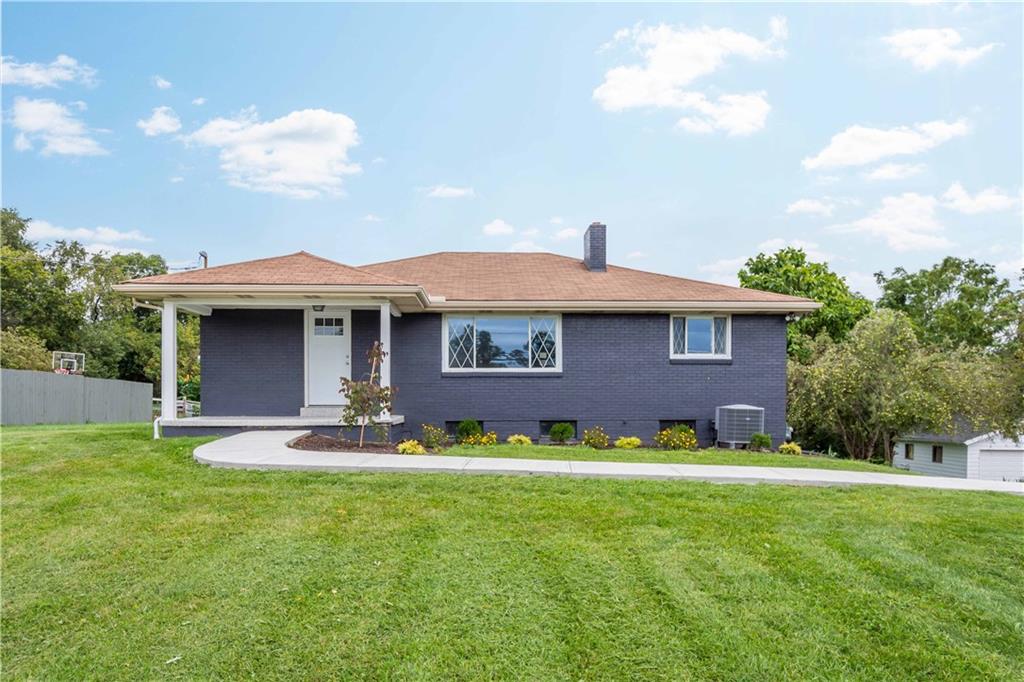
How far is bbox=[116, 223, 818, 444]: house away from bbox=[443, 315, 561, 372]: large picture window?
2cm

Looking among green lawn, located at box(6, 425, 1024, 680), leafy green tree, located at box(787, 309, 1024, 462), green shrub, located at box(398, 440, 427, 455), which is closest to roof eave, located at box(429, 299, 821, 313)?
green shrub, located at box(398, 440, 427, 455)

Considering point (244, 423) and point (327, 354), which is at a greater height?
point (327, 354)

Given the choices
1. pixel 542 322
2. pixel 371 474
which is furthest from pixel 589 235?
pixel 371 474

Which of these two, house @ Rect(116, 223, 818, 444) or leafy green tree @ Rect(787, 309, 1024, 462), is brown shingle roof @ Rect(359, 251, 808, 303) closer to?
house @ Rect(116, 223, 818, 444)

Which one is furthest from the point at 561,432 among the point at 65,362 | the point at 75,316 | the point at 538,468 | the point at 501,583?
the point at 75,316

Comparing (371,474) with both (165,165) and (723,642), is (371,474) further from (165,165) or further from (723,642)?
(165,165)

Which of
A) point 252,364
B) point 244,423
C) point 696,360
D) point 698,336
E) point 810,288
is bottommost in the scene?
point 244,423

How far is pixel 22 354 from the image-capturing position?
23.9 m

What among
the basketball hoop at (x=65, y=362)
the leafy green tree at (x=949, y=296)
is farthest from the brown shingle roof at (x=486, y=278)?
the leafy green tree at (x=949, y=296)

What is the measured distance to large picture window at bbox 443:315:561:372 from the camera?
39.9 ft

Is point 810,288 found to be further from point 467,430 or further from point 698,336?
point 467,430

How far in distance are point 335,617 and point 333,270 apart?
824 cm

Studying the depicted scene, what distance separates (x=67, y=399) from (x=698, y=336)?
19211 millimetres

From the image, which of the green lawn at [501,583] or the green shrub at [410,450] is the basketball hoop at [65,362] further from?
the green lawn at [501,583]
